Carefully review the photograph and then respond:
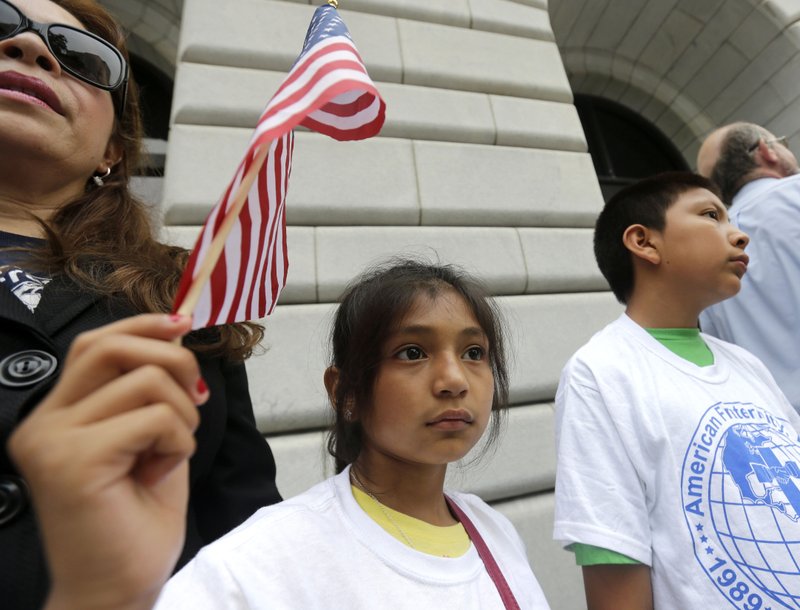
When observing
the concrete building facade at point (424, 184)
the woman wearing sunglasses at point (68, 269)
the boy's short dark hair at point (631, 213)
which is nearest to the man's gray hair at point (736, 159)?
the concrete building facade at point (424, 184)

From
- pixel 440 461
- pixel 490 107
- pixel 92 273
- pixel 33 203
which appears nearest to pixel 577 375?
pixel 440 461

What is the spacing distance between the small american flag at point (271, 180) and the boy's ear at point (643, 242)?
1324 millimetres

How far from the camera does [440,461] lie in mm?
1172

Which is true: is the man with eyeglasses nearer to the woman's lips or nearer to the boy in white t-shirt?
the boy in white t-shirt

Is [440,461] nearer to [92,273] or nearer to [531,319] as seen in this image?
[92,273]

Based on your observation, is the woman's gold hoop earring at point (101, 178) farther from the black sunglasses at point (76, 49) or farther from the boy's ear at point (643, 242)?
the boy's ear at point (643, 242)

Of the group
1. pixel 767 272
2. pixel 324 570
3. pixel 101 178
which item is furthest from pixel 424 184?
pixel 324 570

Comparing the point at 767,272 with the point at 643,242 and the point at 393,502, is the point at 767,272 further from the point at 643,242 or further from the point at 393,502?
the point at 393,502

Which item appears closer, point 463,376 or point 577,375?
point 463,376

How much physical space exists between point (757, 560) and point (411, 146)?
2958 millimetres

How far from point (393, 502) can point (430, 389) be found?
30 cm

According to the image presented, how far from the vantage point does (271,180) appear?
1058 mm

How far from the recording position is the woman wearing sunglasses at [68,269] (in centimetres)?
81

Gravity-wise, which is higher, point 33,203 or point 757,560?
point 33,203
